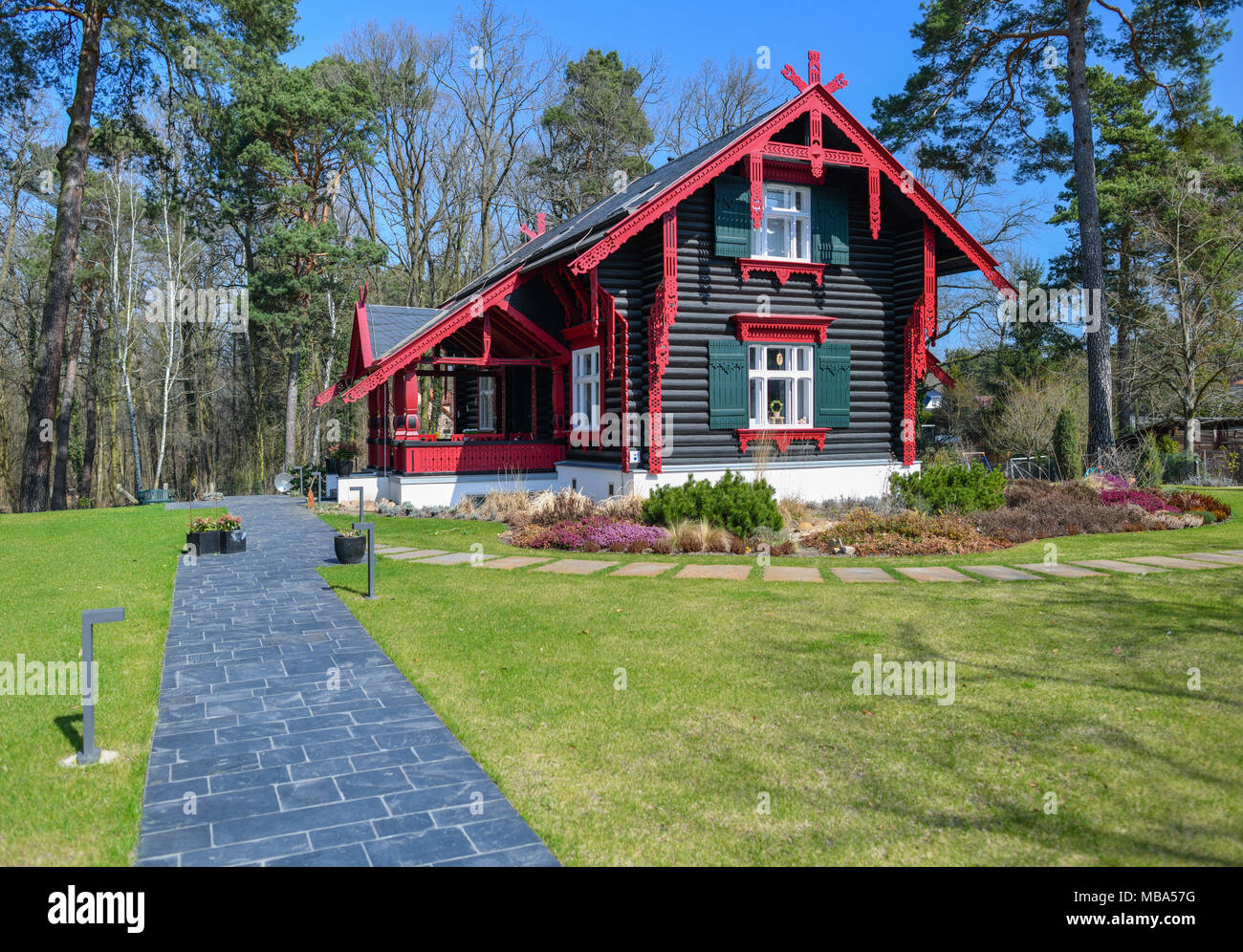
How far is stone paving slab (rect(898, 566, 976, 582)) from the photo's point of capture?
9.19 m

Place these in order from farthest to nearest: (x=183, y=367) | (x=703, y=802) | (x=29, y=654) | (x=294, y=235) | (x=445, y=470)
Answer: (x=183, y=367) → (x=294, y=235) → (x=445, y=470) → (x=29, y=654) → (x=703, y=802)

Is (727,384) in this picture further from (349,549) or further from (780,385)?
(349,549)

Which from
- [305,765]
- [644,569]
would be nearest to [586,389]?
[644,569]

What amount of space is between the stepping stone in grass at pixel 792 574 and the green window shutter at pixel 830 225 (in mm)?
8555

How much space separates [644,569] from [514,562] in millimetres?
1845

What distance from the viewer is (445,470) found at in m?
17.6

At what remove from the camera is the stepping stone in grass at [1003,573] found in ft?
29.7

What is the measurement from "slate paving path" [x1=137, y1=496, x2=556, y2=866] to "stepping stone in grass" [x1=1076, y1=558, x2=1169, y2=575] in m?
8.32

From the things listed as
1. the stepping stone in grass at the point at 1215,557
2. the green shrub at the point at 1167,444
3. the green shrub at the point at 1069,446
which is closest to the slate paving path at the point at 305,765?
the stepping stone in grass at the point at 1215,557

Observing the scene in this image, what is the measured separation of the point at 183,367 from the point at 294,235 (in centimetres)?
860

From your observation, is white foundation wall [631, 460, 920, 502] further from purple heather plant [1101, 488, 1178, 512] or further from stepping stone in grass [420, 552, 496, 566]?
stepping stone in grass [420, 552, 496, 566]

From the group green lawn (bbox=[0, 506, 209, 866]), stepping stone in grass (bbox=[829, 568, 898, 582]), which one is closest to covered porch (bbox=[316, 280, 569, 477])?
green lawn (bbox=[0, 506, 209, 866])
